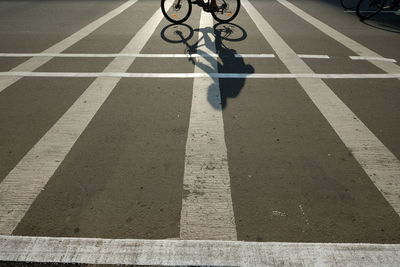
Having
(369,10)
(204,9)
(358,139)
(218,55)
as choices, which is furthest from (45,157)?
(369,10)

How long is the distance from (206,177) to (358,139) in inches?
84.3

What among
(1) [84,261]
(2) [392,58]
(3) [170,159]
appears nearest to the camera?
(1) [84,261]

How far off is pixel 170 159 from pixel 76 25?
7.89 metres

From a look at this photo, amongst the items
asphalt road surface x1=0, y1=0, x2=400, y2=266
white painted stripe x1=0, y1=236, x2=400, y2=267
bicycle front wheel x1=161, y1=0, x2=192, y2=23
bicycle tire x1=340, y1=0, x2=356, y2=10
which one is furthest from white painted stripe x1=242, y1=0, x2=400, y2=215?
bicycle tire x1=340, y1=0, x2=356, y2=10

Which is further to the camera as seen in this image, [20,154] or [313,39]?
[313,39]

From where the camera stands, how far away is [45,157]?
3.75 metres

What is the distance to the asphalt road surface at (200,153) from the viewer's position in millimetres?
2662

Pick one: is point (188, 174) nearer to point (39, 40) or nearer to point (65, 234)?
point (65, 234)

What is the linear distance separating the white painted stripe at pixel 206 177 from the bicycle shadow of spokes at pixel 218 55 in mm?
191

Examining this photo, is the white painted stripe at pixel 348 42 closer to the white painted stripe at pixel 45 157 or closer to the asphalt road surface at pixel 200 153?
the asphalt road surface at pixel 200 153

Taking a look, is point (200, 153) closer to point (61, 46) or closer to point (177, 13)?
point (61, 46)

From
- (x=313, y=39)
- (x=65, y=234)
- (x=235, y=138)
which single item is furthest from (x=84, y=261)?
(x=313, y=39)

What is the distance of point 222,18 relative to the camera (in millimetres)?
10070

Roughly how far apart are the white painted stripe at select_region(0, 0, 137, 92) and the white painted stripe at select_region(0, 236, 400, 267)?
4.06m
